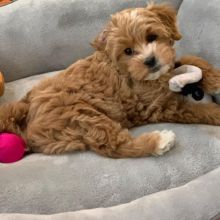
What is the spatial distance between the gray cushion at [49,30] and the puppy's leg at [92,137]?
0.82m

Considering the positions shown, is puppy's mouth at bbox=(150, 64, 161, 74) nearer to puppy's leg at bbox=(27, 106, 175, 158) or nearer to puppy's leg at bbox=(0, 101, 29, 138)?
puppy's leg at bbox=(27, 106, 175, 158)

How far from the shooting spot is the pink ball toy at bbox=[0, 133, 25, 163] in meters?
1.65

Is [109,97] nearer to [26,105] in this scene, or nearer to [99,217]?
[26,105]

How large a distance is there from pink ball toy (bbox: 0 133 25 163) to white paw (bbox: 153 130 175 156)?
20.3 inches

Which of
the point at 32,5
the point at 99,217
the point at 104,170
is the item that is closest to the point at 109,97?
the point at 104,170

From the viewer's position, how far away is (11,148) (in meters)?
1.66

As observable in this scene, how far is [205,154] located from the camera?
5.17 ft

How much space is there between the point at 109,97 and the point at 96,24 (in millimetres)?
768

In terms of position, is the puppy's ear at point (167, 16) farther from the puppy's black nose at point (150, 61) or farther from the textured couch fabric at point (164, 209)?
the textured couch fabric at point (164, 209)

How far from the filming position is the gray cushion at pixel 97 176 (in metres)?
1.46

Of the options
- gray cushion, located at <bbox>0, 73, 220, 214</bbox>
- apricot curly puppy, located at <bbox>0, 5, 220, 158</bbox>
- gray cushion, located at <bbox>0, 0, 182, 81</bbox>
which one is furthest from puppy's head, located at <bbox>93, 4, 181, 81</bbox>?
gray cushion, located at <bbox>0, 0, 182, 81</bbox>

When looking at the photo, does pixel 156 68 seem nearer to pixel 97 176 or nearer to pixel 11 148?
pixel 97 176

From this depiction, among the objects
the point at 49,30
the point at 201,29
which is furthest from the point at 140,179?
the point at 49,30

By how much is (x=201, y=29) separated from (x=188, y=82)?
0.44m
